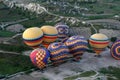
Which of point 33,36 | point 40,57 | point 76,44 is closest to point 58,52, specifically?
point 40,57

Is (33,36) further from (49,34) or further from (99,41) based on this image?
(99,41)

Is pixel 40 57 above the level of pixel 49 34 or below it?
below

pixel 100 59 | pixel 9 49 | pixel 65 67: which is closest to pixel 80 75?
pixel 65 67

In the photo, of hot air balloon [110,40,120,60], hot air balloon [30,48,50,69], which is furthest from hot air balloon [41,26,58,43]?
hot air balloon [110,40,120,60]

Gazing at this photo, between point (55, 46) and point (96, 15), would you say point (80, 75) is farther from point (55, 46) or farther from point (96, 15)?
point (96, 15)

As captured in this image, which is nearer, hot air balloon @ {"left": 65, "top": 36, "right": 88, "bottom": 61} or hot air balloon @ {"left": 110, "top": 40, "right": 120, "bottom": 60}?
hot air balloon @ {"left": 65, "top": 36, "right": 88, "bottom": 61}

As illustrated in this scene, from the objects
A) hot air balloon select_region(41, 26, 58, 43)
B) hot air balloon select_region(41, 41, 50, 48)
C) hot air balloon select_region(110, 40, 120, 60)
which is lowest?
hot air balloon select_region(110, 40, 120, 60)

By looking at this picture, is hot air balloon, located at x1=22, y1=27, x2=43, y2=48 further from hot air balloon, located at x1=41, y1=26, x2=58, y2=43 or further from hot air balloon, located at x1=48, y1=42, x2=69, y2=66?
hot air balloon, located at x1=48, y1=42, x2=69, y2=66

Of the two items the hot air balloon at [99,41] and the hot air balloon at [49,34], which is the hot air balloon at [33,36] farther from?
the hot air balloon at [99,41]
